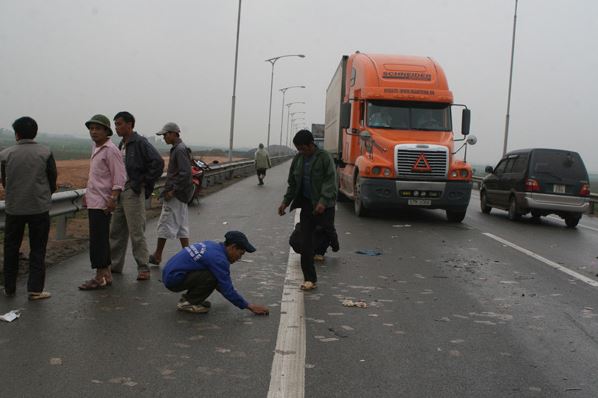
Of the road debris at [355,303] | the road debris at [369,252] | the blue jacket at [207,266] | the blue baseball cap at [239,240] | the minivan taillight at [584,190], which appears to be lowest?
the road debris at [355,303]

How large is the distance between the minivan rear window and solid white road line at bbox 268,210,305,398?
986 centimetres

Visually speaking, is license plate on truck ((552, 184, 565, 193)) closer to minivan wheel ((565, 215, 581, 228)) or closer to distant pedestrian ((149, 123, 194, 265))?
minivan wheel ((565, 215, 581, 228))

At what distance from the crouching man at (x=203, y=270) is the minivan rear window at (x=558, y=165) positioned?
36.3 feet

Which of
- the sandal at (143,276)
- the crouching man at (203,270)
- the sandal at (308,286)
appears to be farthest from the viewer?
the sandal at (143,276)

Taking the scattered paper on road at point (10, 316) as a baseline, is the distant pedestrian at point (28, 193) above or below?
above

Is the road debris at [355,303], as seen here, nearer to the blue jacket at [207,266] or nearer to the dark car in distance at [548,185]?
the blue jacket at [207,266]

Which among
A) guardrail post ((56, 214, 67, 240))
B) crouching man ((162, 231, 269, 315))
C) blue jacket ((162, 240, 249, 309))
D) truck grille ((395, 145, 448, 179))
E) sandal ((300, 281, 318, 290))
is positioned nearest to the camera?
blue jacket ((162, 240, 249, 309))

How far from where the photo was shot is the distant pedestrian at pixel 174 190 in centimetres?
764

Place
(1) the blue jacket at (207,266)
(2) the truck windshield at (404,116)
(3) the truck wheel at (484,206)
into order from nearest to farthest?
(1) the blue jacket at (207,266)
(2) the truck windshield at (404,116)
(3) the truck wheel at (484,206)

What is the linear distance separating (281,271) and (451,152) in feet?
23.9

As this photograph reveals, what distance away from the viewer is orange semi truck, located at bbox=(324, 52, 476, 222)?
13375mm

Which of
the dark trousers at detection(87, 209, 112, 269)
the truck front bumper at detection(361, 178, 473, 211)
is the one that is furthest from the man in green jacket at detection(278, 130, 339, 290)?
the truck front bumper at detection(361, 178, 473, 211)

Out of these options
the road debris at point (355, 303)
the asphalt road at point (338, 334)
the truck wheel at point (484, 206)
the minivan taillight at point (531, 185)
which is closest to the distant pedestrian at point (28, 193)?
the asphalt road at point (338, 334)

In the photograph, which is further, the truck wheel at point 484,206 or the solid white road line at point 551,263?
the truck wheel at point 484,206
